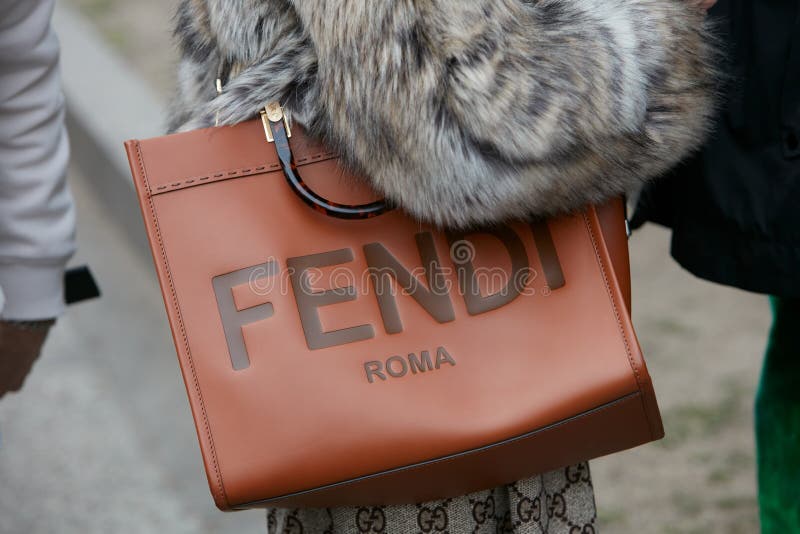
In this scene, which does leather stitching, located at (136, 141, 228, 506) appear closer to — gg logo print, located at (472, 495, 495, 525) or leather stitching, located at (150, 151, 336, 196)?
leather stitching, located at (150, 151, 336, 196)

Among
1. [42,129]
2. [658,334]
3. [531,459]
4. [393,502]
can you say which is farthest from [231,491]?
[658,334]

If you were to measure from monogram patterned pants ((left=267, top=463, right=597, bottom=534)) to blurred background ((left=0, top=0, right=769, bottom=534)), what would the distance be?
1165 millimetres

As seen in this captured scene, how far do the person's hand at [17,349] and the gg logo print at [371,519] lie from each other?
61cm

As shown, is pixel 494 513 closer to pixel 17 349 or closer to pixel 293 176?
pixel 293 176

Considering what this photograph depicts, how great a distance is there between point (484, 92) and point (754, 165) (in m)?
0.48

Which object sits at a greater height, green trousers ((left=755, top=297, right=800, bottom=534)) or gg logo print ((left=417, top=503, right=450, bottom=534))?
gg logo print ((left=417, top=503, right=450, bottom=534))

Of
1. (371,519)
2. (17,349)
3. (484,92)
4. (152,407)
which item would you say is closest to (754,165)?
(484,92)

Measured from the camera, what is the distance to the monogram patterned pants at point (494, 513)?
1.33 metres

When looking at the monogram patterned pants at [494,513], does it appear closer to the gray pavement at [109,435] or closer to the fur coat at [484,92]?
the fur coat at [484,92]

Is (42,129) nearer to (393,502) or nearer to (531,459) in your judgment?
(393,502)

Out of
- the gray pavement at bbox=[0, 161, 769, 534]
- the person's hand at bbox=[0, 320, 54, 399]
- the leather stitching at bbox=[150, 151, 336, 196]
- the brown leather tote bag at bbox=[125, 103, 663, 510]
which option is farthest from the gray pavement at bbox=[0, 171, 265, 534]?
the leather stitching at bbox=[150, 151, 336, 196]

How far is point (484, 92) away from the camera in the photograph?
1.07 meters

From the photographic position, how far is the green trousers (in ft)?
5.54

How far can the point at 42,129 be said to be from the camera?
1.49 metres
